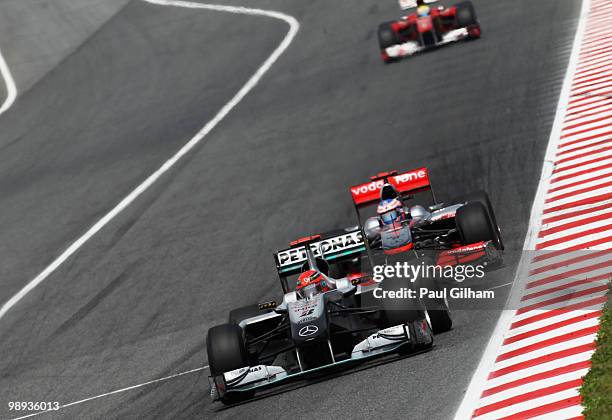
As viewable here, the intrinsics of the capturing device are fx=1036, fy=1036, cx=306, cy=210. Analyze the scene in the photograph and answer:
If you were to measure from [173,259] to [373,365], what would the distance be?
24.1 ft

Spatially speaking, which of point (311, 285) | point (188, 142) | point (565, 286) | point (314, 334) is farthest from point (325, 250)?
point (188, 142)

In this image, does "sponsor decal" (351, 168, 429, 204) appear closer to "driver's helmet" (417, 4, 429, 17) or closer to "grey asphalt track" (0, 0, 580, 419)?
"grey asphalt track" (0, 0, 580, 419)

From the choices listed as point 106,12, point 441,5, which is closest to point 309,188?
point 441,5

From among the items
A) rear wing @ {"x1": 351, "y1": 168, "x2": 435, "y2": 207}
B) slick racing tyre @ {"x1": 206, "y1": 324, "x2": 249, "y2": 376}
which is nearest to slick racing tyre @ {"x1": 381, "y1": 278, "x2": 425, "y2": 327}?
slick racing tyre @ {"x1": 206, "y1": 324, "x2": 249, "y2": 376}

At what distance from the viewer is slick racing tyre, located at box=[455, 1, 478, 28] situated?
26.8 meters

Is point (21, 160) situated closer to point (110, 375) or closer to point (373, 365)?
point (110, 375)

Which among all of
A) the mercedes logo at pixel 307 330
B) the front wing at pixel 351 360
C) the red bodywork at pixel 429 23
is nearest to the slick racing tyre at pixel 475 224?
the front wing at pixel 351 360

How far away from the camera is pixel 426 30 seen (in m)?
27.3

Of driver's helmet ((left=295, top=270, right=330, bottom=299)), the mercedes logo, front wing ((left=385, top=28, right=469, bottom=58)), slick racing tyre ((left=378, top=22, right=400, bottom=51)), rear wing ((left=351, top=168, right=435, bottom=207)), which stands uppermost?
slick racing tyre ((left=378, top=22, right=400, bottom=51))

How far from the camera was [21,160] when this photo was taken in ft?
91.6

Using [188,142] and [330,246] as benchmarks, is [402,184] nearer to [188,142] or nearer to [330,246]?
[330,246]

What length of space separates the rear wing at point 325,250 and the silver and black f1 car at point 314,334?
1.50ft

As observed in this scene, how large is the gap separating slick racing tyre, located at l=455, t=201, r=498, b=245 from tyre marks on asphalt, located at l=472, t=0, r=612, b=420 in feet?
2.38

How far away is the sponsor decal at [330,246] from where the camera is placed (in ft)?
46.6
